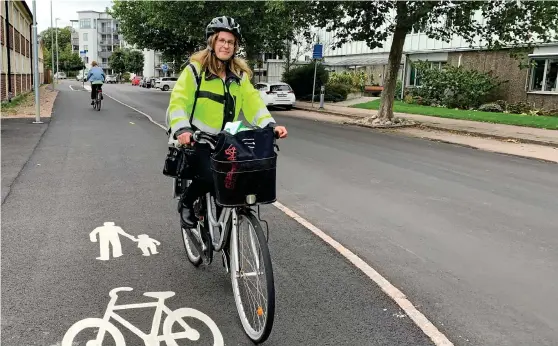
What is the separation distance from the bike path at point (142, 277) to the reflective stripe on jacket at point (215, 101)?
1.28 meters

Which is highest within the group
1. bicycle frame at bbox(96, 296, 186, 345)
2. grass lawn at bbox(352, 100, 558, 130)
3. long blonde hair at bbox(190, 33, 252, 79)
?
long blonde hair at bbox(190, 33, 252, 79)

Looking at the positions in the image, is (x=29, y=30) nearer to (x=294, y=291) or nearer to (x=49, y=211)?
(x=49, y=211)

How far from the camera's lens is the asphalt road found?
152 inches

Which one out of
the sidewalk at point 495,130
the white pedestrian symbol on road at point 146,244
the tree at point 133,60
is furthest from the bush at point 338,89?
the tree at point 133,60

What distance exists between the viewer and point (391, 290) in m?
4.10

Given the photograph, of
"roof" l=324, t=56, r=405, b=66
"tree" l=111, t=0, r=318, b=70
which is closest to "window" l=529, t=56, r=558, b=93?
"tree" l=111, t=0, r=318, b=70

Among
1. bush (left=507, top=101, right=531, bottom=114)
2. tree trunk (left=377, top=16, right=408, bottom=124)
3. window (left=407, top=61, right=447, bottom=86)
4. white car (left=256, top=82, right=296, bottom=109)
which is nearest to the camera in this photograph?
tree trunk (left=377, top=16, right=408, bottom=124)

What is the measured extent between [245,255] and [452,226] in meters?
3.39

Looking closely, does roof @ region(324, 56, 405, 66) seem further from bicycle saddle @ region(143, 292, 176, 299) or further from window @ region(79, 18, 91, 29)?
window @ region(79, 18, 91, 29)

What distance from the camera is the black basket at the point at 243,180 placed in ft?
10.5

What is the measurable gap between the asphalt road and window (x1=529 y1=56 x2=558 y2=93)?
54.2 ft

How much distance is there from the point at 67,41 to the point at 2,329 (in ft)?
544

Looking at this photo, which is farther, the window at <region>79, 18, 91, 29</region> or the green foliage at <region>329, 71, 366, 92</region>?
the window at <region>79, 18, 91, 29</region>

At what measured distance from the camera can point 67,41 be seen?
6033 inches
